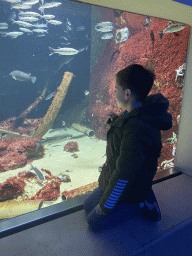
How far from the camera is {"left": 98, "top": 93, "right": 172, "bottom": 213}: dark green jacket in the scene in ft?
4.64

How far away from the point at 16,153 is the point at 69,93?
25.1 feet

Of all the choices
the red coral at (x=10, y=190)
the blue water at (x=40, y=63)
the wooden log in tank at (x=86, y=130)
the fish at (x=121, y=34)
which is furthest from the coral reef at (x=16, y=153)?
the blue water at (x=40, y=63)

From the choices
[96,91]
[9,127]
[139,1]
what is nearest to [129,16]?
[96,91]

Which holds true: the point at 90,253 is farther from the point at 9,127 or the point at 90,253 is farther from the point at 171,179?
the point at 9,127

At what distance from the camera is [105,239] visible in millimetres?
A: 1633

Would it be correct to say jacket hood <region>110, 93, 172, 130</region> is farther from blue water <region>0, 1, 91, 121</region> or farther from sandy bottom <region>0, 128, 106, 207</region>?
blue water <region>0, 1, 91, 121</region>

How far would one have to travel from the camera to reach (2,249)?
59.7 inches

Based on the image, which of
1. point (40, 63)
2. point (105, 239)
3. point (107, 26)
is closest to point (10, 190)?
point (105, 239)

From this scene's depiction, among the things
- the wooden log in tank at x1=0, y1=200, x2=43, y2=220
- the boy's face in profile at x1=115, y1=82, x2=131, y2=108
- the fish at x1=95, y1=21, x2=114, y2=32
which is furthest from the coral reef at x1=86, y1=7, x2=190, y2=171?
the wooden log in tank at x1=0, y1=200, x2=43, y2=220

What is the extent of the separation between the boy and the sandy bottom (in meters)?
1.93

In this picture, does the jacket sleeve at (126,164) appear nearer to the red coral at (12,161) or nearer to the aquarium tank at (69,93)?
the aquarium tank at (69,93)

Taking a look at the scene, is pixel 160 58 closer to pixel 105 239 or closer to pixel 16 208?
pixel 105 239

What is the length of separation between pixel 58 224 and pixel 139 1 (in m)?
2.38

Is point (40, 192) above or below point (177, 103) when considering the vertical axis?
below
